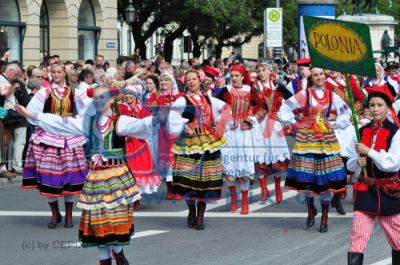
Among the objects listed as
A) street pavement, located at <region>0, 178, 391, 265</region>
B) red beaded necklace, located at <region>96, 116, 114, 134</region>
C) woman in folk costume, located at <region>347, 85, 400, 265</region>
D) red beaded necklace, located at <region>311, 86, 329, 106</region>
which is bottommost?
street pavement, located at <region>0, 178, 391, 265</region>

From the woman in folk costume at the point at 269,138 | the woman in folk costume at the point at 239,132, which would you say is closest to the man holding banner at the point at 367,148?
the woman in folk costume at the point at 239,132

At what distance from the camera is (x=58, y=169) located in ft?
39.4

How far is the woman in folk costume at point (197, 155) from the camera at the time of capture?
11.7m

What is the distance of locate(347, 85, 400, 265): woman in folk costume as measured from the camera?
26.7 feet

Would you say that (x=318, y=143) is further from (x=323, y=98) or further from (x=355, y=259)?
(x=355, y=259)

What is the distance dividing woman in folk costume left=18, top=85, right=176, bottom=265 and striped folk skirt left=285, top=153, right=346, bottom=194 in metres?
3.59

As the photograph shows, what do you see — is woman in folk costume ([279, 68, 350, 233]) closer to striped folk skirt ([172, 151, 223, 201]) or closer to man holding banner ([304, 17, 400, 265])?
striped folk skirt ([172, 151, 223, 201])

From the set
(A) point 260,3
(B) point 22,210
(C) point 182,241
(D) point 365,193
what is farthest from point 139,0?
(D) point 365,193

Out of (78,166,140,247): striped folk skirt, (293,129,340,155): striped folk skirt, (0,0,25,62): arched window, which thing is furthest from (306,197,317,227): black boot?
(0,0,25,62): arched window

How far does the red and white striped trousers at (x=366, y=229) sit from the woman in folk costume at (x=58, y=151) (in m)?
4.56

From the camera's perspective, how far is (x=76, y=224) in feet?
40.5

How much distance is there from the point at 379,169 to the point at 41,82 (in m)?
9.55

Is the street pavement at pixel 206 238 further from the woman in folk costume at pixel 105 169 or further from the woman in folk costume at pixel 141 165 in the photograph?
the woman in folk costume at pixel 105 169

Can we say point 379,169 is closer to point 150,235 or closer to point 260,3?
point 150,235
